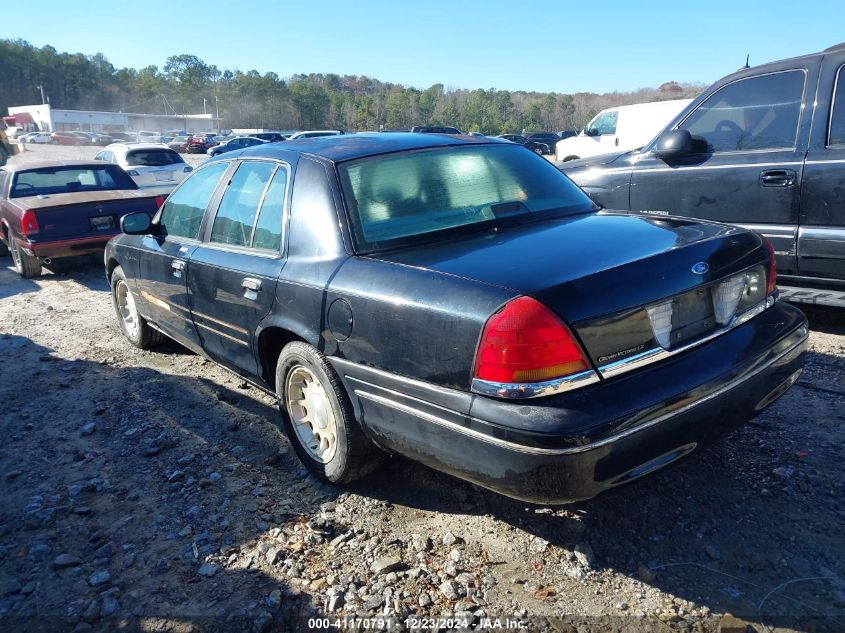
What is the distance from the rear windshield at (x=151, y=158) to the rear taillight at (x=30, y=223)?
265 inches

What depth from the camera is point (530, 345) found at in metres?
2.29

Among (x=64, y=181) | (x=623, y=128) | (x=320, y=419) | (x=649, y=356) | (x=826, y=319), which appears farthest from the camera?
(x=623, y=128)

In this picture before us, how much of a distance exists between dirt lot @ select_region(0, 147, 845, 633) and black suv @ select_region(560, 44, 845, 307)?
0.99 metres

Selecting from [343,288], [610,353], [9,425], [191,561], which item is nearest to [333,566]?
[191,561]

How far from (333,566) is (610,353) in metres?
1.42

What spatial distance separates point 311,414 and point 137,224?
2159mm

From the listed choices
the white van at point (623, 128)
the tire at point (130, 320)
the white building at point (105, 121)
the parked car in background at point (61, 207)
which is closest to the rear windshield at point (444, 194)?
the tire at point (130, 320)

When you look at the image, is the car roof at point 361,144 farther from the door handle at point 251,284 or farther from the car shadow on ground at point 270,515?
the car shadow on ground at point 270,515

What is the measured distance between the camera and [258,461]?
12.0 ft

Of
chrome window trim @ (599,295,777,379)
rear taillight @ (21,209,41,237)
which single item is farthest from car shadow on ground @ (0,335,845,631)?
rear taillight @ (21,209,41,237)

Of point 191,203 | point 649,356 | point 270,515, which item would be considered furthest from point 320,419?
point 191,203

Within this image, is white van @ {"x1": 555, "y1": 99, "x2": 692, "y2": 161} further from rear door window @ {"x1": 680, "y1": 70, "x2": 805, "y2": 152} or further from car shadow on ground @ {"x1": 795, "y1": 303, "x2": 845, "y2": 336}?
car shadow on ground @ {"x1": 795, "y1": 303, "x2": 845, "y2": 336}

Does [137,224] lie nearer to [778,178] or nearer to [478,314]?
[478,314]

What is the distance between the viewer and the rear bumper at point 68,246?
8273 millimetres
